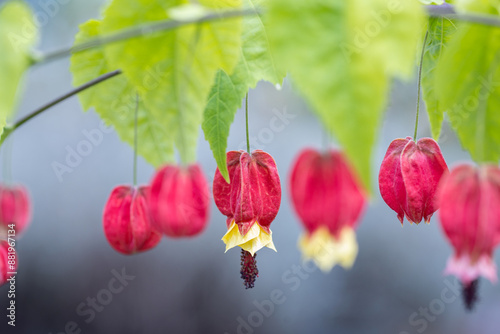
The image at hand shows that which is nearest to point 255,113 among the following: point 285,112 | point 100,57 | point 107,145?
point 285,112

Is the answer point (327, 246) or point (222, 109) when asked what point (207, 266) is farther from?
point (327, 246)

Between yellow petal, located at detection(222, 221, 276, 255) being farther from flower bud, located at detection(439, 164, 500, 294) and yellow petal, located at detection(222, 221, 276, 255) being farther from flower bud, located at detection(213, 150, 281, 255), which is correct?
flower bud, located at detection(439, 164, 500, 294)
